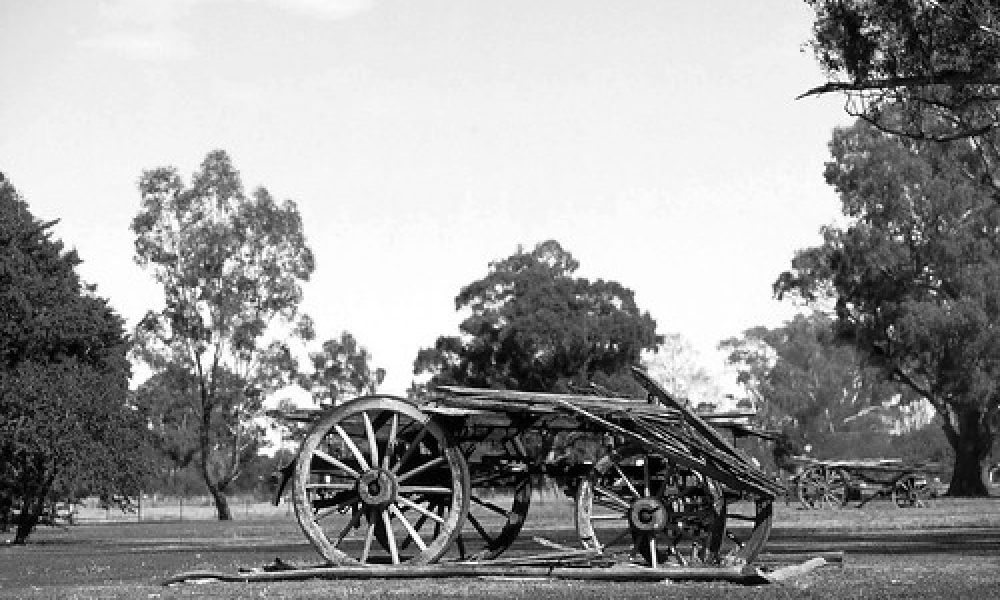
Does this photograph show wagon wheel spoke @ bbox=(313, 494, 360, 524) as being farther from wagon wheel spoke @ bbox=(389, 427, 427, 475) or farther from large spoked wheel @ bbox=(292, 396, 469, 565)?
wagon wheel spoke @ bbox=(389, 427, 427, 475)

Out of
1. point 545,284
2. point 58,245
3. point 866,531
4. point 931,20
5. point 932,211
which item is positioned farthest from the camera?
point 545,284

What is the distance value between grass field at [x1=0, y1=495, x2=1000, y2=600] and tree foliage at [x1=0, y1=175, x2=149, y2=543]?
1.83m

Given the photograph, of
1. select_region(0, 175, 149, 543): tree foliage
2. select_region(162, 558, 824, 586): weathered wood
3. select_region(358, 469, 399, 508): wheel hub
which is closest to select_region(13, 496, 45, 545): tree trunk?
select_region(0, 175, 149, 543): tree foliage

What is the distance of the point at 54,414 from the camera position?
45.4 metres

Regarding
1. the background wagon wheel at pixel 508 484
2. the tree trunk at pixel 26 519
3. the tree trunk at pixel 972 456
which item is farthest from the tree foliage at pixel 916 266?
the background wagon wheel at pixel 508 484

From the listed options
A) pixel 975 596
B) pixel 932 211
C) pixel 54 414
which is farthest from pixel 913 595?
pixel 932 211

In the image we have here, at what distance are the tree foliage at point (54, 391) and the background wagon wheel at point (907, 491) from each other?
32.6 m

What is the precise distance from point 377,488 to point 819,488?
4874cm

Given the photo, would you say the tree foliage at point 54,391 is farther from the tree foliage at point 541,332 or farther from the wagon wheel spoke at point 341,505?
the tree foliage at point 541,332

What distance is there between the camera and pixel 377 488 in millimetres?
21812

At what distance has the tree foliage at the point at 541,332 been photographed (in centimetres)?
9738

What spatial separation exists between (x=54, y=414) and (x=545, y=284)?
57.2 m

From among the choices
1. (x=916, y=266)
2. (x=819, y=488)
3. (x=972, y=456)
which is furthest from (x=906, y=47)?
(x=972, y=456)

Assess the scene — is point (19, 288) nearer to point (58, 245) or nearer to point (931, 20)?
point (58, 245)
